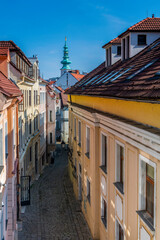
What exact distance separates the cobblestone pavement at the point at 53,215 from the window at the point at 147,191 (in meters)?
7.70

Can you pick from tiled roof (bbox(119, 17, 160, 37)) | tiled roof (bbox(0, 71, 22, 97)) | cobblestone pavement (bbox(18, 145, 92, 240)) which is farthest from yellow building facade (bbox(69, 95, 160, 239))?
tiled roof (bbox(119, 17, 160, 37))

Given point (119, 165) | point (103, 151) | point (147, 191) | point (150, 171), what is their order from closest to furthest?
1. point (150, 171)
2. point (147, 191)
3. point (119, 165)
4. point (103, 151)

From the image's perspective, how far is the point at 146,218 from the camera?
693cm

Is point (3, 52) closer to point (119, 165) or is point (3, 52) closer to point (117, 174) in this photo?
point (119, 165)

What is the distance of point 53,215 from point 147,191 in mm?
11473

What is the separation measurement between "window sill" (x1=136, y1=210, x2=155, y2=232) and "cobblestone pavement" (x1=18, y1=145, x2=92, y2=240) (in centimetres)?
764

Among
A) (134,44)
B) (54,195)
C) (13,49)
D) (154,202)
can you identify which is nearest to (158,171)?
(154,202)

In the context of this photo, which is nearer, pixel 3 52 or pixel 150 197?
pixel 150 197

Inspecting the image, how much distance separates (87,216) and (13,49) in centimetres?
1085

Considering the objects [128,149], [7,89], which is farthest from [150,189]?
[7,89]

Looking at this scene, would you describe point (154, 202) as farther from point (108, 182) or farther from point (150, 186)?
point (108, 182)

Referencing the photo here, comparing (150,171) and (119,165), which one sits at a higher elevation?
(150,171)

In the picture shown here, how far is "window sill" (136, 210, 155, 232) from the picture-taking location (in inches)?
261

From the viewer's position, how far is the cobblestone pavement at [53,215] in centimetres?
1470
